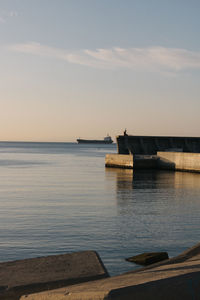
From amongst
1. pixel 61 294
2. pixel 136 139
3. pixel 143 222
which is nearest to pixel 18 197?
pixel 143 222

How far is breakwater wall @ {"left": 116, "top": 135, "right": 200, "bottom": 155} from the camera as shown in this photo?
177ft

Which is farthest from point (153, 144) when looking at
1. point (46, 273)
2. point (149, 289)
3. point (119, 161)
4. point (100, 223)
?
point (149, 289)

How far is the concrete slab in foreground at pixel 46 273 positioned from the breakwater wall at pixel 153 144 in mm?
46547

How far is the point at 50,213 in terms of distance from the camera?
1758 cm

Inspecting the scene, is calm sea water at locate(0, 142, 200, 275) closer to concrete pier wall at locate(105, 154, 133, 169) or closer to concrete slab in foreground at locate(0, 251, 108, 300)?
concrete slab in foreground at locate(0, 251, 108, 300)

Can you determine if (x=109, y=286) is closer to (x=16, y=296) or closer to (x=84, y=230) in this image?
(x=16, y=296)

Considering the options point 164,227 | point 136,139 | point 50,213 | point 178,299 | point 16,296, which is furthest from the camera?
point 136,139

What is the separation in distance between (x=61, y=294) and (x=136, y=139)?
51.2 metres

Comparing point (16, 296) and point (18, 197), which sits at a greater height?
point (16, 296)

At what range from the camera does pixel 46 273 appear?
Result: 20.2 feet

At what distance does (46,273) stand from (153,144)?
→ 50.4 m

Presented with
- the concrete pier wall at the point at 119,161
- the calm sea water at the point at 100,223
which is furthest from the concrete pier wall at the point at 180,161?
the calm sea water at the point at 100,223

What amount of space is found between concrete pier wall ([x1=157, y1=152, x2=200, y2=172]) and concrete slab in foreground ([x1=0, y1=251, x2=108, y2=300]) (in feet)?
123

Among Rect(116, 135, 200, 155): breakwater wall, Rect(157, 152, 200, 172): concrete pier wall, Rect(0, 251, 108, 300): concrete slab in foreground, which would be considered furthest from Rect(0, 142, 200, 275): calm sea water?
Rect(116, 135, 200, 155): breakwater wall
